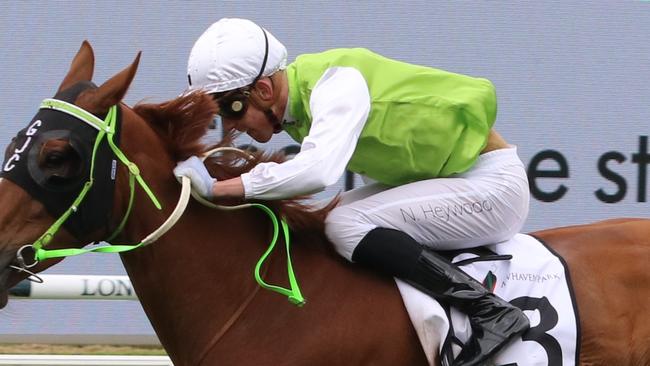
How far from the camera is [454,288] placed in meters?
3.05

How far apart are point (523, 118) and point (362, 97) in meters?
2.98

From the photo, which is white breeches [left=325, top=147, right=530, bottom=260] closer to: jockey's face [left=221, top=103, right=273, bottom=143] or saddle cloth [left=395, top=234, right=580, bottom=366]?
saddle cloth [left=395, top=234, right=580, bottom=366]

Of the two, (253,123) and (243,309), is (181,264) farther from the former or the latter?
(253,123)

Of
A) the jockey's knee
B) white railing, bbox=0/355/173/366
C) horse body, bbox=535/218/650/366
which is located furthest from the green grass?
horse body, bbox=535/218/650/366

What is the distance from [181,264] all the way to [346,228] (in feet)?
1.58

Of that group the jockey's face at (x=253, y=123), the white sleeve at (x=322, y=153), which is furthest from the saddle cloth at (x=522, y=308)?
the jockey's face at (x=253, y=123)

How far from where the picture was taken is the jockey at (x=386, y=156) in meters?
2.92

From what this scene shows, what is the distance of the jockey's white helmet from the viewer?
10.0 ft

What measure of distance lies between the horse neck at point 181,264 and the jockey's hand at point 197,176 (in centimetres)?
7

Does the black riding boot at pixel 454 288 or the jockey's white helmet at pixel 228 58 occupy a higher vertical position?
the jockey's white helmet at pixel 228 58

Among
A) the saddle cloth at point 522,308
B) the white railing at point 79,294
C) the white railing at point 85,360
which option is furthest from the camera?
the white railing at point 85,360

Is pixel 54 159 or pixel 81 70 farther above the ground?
pixel 81 70

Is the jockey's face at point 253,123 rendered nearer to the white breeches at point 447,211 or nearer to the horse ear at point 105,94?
the white breeches at point 447,211

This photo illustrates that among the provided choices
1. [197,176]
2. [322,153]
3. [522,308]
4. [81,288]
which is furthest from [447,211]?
[81,288]
